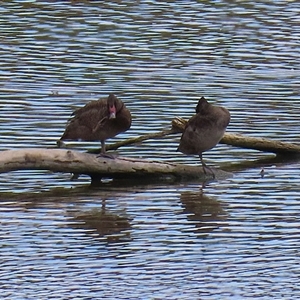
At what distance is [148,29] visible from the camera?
65.7 feet

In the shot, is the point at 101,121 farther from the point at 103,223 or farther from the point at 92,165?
the point at 103,223

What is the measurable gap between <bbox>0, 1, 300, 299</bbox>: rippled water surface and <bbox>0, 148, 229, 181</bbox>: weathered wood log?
0.44ft

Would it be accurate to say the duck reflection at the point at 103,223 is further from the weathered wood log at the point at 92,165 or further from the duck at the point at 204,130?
the duck at the point at 204,130

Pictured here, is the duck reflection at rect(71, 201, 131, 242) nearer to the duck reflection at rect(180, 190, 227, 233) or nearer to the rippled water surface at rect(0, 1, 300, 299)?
the rippled water surface at rect(0, 1, 300, 299)

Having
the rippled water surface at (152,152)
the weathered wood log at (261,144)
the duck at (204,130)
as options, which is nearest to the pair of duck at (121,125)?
the duck at (204,130)

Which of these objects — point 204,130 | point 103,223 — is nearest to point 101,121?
point 204,130

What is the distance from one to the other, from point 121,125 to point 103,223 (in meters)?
1.65

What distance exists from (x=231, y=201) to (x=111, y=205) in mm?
1042

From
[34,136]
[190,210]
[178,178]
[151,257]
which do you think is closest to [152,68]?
[34,136]

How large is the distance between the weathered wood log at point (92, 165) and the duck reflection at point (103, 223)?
684 millimetres

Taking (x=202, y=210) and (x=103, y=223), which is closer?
(x=103, y=223)

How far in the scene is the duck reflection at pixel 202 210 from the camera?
9867 millimetres

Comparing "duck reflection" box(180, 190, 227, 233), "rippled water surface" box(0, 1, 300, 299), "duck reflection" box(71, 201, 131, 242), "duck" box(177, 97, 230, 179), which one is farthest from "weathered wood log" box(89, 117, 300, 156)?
"duck reflection" box(71, 201, 131, 242)

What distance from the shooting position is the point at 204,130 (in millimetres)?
11477
